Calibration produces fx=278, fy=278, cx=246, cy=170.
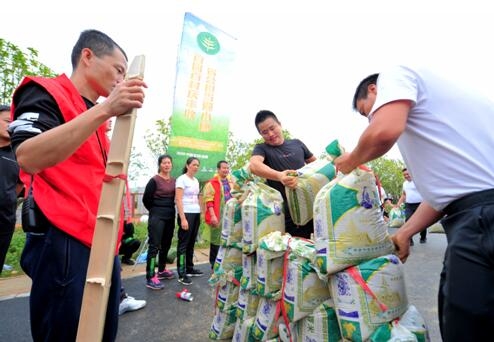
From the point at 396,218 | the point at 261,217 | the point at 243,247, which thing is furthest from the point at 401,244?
the point at 396,218

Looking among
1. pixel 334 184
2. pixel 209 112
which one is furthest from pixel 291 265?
pixel 209 112

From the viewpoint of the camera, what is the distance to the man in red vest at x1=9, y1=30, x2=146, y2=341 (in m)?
0.84

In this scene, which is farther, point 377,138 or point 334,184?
point 334,184

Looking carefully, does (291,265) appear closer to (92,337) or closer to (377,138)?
(377,138)

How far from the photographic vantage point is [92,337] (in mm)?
821

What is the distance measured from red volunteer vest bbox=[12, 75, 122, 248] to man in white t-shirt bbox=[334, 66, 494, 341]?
1051mm

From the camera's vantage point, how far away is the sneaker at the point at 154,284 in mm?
3322

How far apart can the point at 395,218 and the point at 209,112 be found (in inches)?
208

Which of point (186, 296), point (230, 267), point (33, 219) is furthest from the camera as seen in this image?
point (186, 296)

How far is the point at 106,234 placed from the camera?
89 centimetres

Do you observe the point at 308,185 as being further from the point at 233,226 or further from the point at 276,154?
the point at 233,226

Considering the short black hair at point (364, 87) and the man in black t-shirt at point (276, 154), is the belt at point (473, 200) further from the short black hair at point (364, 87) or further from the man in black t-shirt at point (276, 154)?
the man in black t-shirt at point (276, 154)

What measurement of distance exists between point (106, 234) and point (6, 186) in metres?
→ 2.01

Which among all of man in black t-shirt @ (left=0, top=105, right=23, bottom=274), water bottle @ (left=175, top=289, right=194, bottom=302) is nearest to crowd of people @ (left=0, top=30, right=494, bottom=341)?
man in black t-shirt @ (left=0, top=105, right=23, bottom=274)
